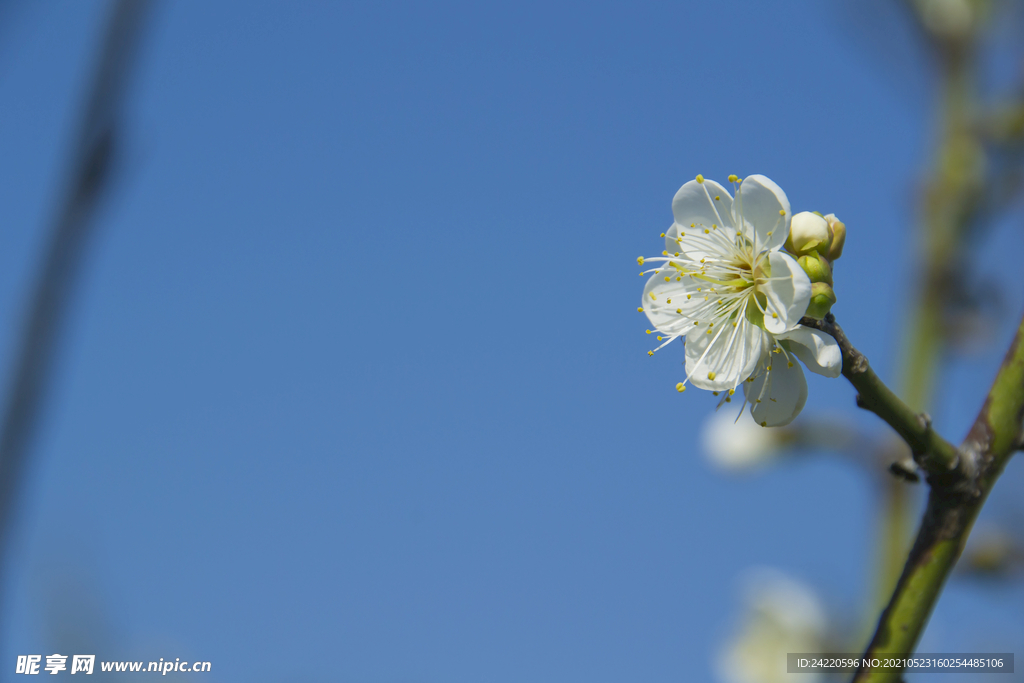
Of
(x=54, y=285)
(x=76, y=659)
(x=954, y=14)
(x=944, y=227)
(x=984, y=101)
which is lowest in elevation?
(x=76, y=659)

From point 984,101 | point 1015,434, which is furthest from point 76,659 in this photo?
point 984,101

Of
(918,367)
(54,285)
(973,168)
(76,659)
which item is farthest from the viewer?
(973,168)

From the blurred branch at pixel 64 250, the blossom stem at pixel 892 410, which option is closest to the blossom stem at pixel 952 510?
the blossom stem at pixel 892 410

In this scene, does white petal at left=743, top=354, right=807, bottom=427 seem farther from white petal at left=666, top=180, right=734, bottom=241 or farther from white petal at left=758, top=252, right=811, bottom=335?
white petal at left=666, top=180, right=734, bottom=241

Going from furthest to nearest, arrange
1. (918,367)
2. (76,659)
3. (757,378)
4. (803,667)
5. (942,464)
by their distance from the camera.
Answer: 1. (918,367)
2. (803,667)
3. (76,659)
4. (757,378)
5. (942,464)

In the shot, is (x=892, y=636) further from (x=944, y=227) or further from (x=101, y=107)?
(x=944, y=227)

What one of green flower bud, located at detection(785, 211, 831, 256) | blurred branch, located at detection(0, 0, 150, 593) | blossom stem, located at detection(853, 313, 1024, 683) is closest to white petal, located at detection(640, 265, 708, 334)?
green flower bud, located at detection(785, 211, 831, 256)

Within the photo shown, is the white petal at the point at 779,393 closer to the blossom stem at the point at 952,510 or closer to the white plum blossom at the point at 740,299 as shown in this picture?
the white plum blossom at the point at 740,299

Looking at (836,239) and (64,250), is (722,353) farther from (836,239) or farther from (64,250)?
(64,250)
